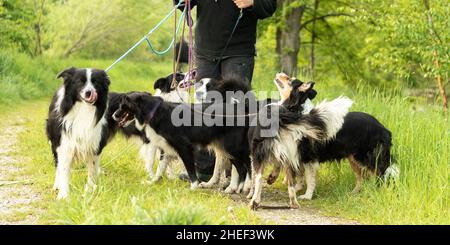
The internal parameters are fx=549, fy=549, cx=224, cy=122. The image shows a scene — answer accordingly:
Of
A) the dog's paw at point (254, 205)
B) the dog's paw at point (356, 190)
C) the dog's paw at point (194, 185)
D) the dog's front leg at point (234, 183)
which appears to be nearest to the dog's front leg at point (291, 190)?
the dog's paw at point (254, 205)

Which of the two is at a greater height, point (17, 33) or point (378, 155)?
point (17, 33)

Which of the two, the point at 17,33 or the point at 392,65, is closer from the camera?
the point at 392,65

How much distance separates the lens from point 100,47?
23.4 m

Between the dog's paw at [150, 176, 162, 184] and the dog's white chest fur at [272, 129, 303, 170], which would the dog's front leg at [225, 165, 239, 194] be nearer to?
the dog's paw at [150, 176, 162, 184]

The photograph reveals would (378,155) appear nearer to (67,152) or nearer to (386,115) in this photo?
(386,115)

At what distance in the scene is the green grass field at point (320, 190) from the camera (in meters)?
4.37

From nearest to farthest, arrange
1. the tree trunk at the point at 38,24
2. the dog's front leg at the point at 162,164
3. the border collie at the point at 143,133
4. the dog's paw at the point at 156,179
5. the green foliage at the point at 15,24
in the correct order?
the border collie at the point at 143,133 < the dog's paw at the point at 156,179 < the dog's front leg at the point at 162,164 < the green foliage at the point at 15,24 < the tree trunk at the point at 38,24

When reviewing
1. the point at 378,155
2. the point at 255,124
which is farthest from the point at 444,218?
the point at 255,124

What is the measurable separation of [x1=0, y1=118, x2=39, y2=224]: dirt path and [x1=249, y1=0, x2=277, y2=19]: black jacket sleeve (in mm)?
3100

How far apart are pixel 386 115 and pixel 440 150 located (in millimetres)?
1263

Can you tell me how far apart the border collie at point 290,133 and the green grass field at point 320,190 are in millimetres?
513

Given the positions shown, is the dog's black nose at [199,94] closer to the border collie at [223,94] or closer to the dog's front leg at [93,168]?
the border collie at [223,94]

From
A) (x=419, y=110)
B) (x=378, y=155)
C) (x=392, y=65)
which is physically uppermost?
(x=392, y=65)
